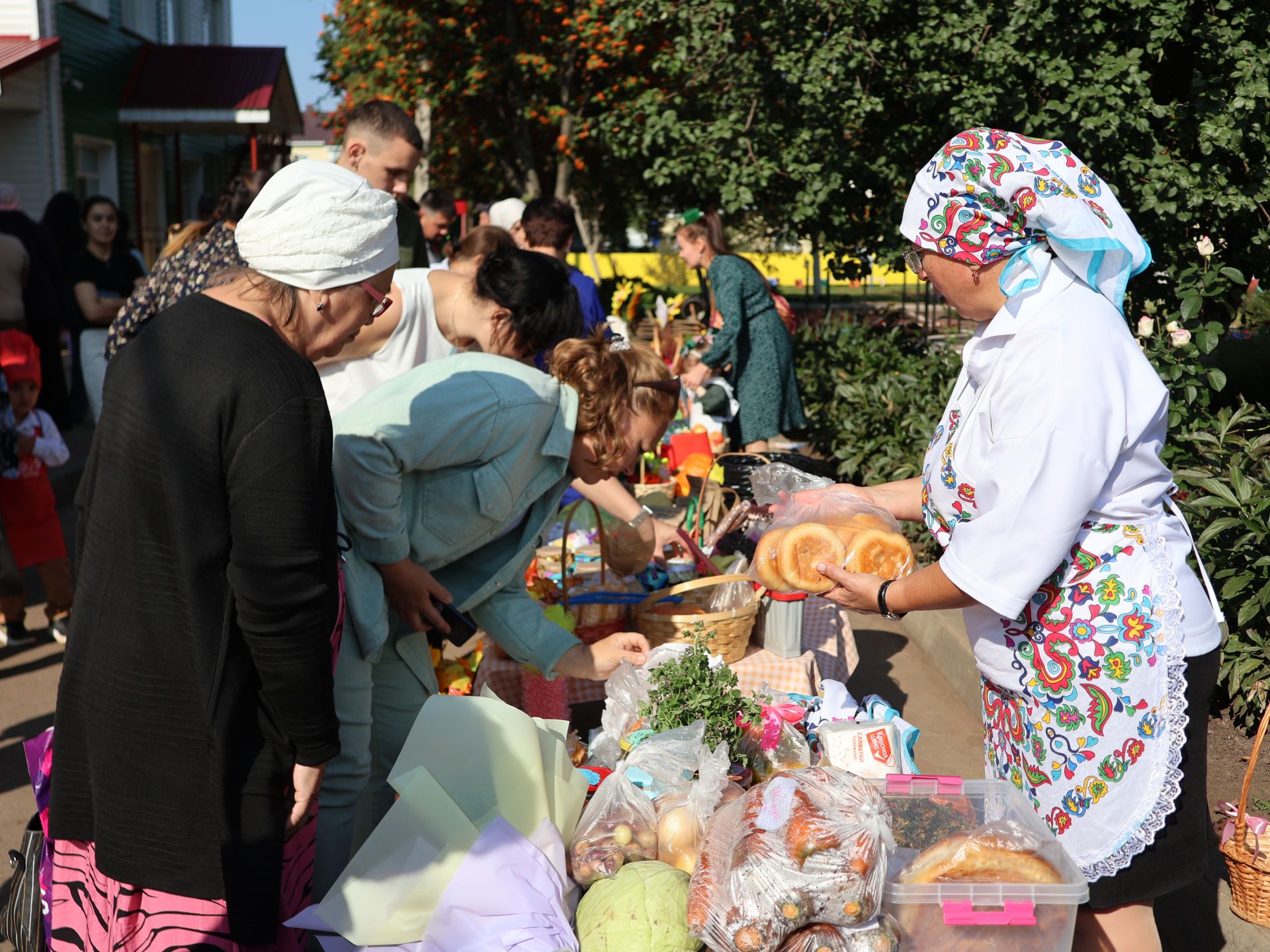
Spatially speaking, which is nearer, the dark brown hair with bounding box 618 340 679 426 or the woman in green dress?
the dark brown hair with bounding box 618 340 679 426

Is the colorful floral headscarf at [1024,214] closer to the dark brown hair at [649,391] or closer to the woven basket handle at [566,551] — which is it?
the dark brown hair at [649,391]

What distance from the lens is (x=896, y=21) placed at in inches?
304

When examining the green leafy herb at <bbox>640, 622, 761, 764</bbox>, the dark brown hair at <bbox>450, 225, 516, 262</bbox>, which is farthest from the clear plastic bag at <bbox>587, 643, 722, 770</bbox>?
the dark brown hair at <bbox>450, 225, 516, 262</bbox>

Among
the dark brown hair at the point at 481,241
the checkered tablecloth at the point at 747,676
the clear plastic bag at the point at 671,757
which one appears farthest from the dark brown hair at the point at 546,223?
the clear plastic bag at the point at 671,757

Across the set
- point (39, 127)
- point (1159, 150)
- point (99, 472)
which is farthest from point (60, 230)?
point (99, 472)

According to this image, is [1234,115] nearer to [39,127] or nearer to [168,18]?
[39,127]

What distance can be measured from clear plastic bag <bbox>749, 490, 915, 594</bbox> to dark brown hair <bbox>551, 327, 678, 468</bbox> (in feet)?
1.52

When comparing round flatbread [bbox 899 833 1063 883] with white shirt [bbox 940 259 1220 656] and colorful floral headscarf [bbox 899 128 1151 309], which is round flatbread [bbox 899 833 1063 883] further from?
colorful floral headscarf [bbox 899 128 1151 309]

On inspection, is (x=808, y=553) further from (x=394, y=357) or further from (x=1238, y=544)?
(x=1238, y=544)

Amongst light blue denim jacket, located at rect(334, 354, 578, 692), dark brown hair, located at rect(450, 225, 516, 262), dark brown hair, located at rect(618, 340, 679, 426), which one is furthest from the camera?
dark brown hair, located at rect(450, 225, 516, 262)

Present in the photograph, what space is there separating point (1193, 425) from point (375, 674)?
11.3 feet

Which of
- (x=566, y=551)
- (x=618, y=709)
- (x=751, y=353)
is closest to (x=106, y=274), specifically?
(x=751, y=353)

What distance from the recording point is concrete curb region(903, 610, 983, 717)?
479cm

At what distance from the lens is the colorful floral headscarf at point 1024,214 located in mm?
2000
